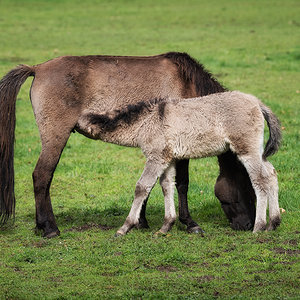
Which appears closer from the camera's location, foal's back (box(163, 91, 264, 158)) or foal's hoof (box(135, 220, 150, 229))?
foal's back (box(163, 91, 264, 158))

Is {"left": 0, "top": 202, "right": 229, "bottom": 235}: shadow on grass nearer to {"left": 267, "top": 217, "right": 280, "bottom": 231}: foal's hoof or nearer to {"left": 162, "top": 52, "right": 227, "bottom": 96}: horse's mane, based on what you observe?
{"left": 267, "top": 217, "right": 280, "bottom": 231}: foal's hoof

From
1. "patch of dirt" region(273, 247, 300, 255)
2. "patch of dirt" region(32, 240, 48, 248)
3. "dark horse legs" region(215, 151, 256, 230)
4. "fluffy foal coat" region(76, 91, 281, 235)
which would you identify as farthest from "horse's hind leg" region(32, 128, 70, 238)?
"patch of dirt" region(273, 247, 300, 255)

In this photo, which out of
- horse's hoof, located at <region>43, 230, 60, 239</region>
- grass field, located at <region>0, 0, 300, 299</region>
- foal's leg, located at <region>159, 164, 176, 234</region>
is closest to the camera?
grass field, located at <region>0, 0, 300, 299</region>

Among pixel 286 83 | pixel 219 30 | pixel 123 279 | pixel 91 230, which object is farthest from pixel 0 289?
pixel 219 30

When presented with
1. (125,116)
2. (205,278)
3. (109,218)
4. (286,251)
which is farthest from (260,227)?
(109,218)

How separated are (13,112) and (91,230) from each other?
1853 millimetres

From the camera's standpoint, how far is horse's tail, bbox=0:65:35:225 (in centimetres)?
821

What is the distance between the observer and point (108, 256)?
703 cm

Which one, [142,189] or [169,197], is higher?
[142,189]

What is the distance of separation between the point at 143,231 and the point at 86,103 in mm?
1809

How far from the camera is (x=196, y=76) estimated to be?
→ 8.56 m

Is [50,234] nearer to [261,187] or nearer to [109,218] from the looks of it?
[109,218]

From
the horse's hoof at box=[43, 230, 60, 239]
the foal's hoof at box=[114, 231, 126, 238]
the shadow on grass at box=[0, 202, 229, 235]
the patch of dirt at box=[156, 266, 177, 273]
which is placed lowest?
the shadow on grass at box=[0, 202, 229, 235]

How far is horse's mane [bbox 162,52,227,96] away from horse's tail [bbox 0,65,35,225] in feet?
6.47
